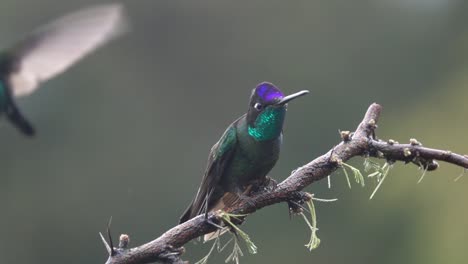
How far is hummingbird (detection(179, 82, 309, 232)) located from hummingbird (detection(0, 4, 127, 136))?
4.89 feet

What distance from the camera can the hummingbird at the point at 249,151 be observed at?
160 inches

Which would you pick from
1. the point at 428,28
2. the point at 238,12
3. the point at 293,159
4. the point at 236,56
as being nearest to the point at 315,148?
the point at 293,159

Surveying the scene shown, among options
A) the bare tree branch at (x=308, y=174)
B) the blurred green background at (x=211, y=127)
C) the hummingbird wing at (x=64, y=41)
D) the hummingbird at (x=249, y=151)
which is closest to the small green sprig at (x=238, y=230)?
the bare tree branch at (x=308, y=174)

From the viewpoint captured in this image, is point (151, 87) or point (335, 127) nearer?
point (335, 127)

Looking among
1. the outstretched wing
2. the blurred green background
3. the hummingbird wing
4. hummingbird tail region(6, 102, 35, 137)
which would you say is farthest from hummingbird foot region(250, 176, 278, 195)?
the blurred green background

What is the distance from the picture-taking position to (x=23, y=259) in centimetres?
1888

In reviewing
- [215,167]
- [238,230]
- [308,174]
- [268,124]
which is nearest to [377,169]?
[308,174]

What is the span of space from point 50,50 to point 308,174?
2.59m

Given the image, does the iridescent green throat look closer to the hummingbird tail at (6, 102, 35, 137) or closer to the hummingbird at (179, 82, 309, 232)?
the hummingbird at (179, 82, 309, 232)

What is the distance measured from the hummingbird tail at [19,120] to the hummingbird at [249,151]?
1885 mm

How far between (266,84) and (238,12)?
19733 millimetres

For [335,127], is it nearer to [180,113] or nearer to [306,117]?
[306,117]

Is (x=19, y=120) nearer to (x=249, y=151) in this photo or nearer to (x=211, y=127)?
(x=249, y=151)

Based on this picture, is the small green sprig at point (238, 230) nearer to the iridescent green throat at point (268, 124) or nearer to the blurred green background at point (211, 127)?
the iridescent green throat at point (268, 124)
